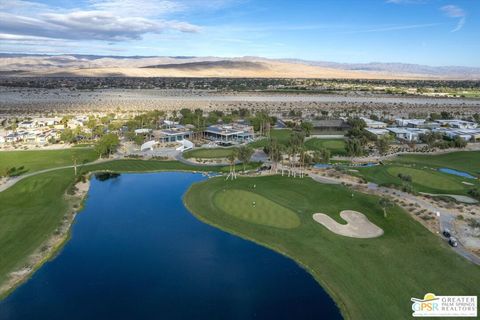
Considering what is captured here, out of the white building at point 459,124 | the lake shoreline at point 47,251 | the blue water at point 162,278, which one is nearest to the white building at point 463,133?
the white building at point 459,124

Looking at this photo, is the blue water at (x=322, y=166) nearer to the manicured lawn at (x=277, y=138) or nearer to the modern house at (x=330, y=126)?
the manicured lawn at (x=277, y=138)

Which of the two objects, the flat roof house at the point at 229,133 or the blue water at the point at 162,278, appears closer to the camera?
the blue water at the point at 162,278

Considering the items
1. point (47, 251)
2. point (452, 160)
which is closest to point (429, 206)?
point (452, 160)

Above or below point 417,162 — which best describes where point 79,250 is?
below

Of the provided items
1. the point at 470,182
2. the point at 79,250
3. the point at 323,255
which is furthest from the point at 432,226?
the point at 79,250

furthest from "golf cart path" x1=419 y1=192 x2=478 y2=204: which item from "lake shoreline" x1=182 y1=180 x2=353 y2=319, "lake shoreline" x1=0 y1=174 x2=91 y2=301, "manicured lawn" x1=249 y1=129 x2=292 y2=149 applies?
"lake shoreline" x1=0 y1=174 x2=91 y2=301

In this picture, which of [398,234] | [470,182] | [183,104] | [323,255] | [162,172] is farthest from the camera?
[183,104]

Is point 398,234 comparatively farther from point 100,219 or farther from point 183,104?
point 183,104
